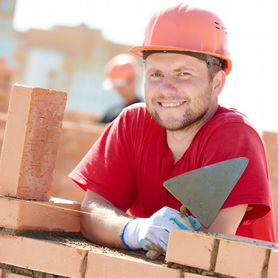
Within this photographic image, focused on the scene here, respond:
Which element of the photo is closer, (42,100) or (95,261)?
(95,261)

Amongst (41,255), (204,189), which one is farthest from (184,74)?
(41,255)

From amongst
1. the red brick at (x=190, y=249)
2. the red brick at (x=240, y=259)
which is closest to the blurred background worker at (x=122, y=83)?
the red brick at (x=190, y=249)

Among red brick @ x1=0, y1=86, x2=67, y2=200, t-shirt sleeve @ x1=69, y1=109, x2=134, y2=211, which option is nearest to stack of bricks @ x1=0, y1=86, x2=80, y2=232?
red brick @ x1=0, y1=86, x2=67, y2=200

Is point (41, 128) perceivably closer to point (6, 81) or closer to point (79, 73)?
point (6, 81)

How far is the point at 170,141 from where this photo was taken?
4617mm

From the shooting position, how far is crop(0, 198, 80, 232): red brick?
165 inches

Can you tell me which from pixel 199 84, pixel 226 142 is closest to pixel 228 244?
pixel 226 142

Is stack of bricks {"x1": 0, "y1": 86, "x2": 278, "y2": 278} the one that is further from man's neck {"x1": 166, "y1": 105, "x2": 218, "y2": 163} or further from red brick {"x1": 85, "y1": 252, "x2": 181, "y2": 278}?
man's neck {"x1": 166, "y1": 105, "x2": 218, "y2": 163}

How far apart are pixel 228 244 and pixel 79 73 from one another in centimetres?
3826

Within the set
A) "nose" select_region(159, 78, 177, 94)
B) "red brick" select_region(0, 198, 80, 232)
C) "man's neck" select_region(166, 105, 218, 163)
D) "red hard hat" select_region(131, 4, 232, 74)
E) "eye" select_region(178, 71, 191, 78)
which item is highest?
"red hard hat" select_region(131, 4, 232, 74)

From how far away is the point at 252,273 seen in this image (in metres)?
3.46

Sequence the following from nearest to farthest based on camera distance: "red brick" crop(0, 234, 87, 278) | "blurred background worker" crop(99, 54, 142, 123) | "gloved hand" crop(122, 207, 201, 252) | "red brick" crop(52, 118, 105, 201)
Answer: "red brick" crop(0, 234, 87, 278) → "gloved hand" crop(122, 207, 201, 252) → "red brick" crop(52, 118, 105, 201) → "blurred background worker" crop(99, 54, 142, 123)

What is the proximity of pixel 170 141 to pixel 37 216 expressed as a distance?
29.4 inches

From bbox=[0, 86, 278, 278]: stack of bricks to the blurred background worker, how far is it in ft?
20.3
